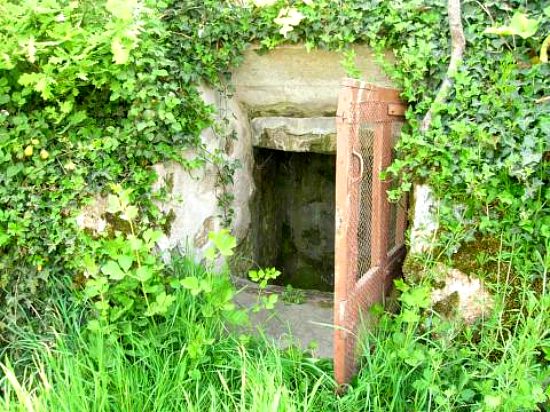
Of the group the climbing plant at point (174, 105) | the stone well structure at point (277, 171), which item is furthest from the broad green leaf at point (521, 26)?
the stone well structure at point (277, 171)

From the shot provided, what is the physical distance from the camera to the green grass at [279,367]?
7.74 ft

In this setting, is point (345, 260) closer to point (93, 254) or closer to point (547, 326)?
point (547, 326)

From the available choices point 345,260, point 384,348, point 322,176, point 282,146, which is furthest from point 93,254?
point 322,176

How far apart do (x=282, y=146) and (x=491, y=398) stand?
277 cm

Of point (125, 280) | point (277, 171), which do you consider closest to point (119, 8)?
point (125, 280)

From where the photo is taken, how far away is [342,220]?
8.20 feet

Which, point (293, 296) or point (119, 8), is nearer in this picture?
point (119, 8)

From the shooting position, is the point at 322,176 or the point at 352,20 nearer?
the point at 352,20

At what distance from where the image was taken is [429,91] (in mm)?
2920

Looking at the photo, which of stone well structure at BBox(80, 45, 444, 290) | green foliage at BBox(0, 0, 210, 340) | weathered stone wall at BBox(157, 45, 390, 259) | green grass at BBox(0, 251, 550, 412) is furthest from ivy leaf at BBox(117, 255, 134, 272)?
weathered stone wall at BBox(157, 45, 390, 259)

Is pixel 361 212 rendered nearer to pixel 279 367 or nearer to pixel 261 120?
pixel 279 367

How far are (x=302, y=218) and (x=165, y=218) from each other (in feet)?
8.28

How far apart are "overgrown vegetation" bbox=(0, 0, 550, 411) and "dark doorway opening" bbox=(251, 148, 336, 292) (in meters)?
2.05

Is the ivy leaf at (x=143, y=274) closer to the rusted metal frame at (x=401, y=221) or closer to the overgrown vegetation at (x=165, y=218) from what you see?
the overgrown vegetation at (x=165, y=218)
